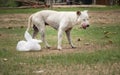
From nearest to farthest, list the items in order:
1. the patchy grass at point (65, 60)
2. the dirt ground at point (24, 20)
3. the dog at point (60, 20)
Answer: the patchy grass at point (65, 60), the dog at point (60, 20), the dirt ground at point (24, 20)

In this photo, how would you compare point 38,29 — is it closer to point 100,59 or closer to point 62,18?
point 62,18

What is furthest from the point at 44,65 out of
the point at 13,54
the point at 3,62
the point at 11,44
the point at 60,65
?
the point at 11,44

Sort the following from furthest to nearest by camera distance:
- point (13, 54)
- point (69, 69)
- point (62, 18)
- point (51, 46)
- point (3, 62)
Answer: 1. point (51, 46)
2. point (62, 18)
3. point (13, 54)
4. point (3, 62)
5. point (69, 69)

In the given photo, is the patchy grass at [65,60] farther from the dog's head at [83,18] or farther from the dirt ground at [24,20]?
the dirt ground at [24,20]

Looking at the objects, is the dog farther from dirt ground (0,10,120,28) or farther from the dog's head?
dirt ground (0,10,120,28)

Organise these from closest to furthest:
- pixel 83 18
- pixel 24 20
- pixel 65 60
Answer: pixel 65 60 → pixel 83 18 → pixel 24 20

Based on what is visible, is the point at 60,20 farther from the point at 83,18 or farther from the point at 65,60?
the point at 65,60

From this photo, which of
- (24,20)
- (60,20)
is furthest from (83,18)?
(24,20)

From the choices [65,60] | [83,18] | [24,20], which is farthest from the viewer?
[24,20]

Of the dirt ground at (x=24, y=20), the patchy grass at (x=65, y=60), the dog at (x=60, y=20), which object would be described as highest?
the dog at (x=60, y=20)

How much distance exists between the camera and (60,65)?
908 cm

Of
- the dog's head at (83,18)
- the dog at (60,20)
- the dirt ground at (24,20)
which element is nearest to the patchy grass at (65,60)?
the dog at (60,20)

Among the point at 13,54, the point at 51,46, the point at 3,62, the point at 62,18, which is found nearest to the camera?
the point at 3,62

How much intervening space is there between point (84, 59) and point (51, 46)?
3.35 metres
